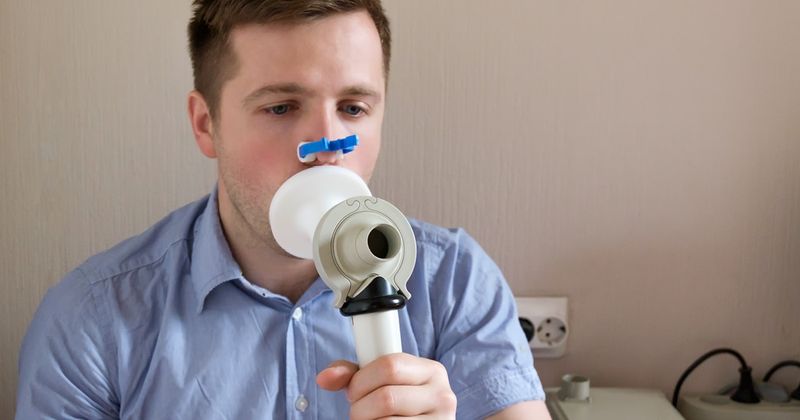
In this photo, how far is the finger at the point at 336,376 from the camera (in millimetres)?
711

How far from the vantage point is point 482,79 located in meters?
1.26

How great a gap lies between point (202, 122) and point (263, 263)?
7.6 inches

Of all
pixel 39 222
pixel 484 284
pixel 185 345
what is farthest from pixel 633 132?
pixel 39 222

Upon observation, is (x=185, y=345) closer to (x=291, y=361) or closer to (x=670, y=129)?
(x=291, y=361)

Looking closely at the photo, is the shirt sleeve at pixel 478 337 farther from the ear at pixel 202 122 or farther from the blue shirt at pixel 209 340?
the ear at pixel 202 122

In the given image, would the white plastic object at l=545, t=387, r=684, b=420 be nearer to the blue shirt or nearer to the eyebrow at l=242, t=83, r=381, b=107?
the blue shirt

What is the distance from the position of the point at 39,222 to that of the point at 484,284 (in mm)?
658

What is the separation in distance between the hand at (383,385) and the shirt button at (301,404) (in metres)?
0.31

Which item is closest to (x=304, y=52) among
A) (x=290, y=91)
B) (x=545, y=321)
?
(x=290, y=91)

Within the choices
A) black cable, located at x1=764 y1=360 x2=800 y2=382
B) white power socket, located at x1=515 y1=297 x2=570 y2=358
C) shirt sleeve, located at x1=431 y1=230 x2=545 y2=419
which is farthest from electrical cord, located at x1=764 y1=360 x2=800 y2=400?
shirt sleeve, located at x1=431 y1=230 x2=545 y2=419

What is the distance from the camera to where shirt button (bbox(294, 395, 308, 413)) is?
102 cm

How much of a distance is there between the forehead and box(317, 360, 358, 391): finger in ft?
1.13

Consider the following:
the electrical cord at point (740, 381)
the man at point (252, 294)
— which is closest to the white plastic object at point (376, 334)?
the man at point (252, 294)

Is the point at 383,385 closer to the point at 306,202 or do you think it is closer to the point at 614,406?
the point at 306,202
